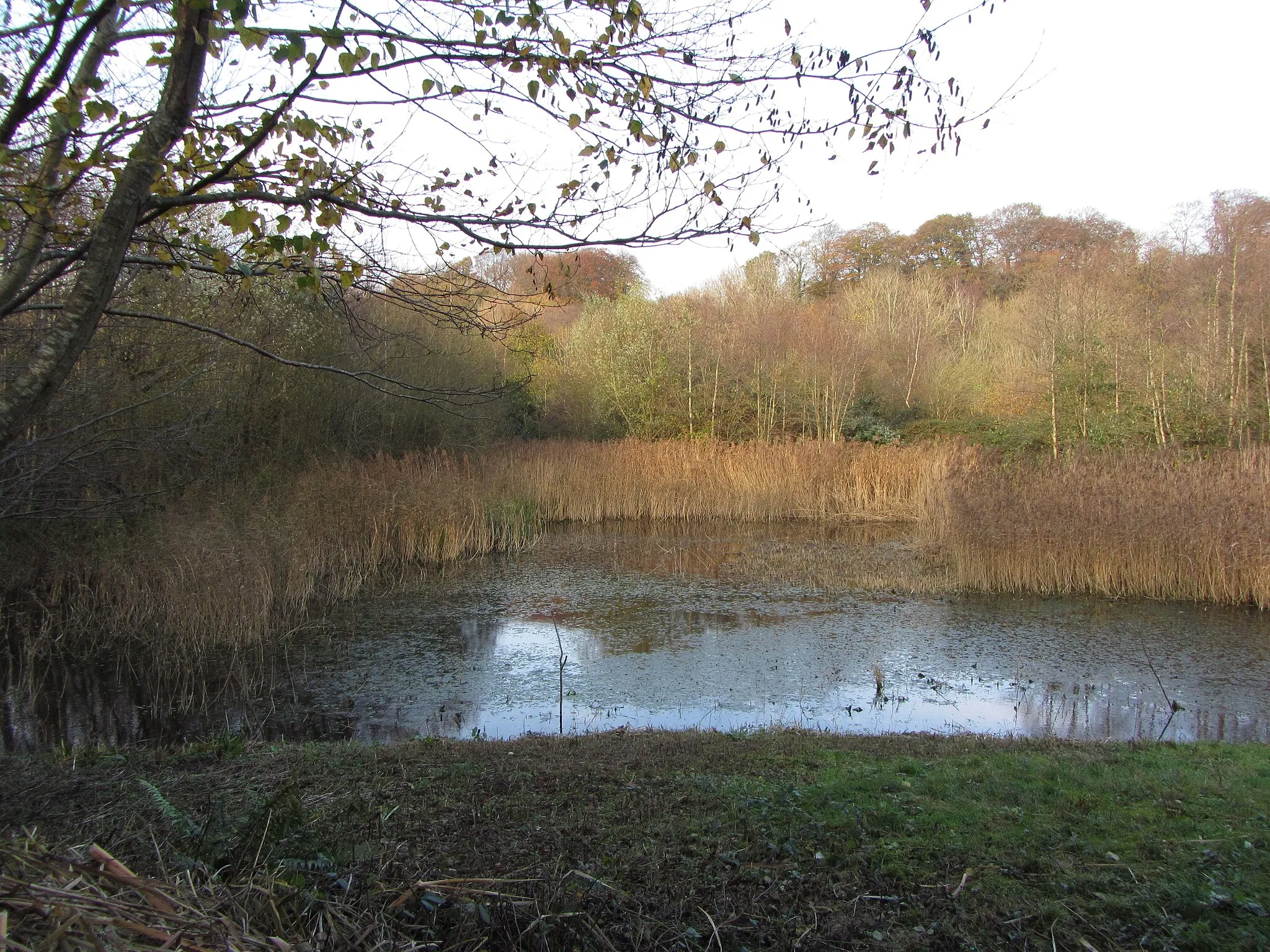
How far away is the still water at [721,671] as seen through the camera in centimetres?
596

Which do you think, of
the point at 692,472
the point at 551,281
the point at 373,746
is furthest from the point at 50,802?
the point at 692,472

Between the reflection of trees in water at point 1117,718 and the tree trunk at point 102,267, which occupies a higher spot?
the tree trunk at point 102,267

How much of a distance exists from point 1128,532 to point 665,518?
8465 millimetres

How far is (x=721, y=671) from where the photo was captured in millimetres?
7109

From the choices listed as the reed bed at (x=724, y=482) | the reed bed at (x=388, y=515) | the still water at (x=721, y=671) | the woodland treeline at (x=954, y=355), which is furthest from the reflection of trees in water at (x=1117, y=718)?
the woodland treeline at (x=954, y=355)

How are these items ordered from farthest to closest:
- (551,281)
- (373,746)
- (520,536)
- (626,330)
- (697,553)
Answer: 1. (626,330)
2. (520,536)
3. (697,553)
4. (373,746)
5. (551,281)

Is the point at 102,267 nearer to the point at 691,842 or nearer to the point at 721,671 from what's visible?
the point at 691,842

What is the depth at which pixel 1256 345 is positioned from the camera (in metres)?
14.9

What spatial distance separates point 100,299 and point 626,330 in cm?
1984

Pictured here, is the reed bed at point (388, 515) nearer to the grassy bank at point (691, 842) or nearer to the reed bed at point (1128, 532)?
the reed bed at point (1128, 532)

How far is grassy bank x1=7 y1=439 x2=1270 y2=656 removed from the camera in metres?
7.85

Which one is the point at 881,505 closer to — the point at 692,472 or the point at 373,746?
the point at 692,472

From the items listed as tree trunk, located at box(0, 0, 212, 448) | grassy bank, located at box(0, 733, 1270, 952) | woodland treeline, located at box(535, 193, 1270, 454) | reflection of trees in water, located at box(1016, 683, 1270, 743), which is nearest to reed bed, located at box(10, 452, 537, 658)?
grassy bank, located at box(0, 733, 1270, 952)

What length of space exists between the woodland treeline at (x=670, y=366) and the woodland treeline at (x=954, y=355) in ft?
0.20
